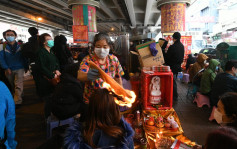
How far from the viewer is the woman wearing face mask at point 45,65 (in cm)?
299

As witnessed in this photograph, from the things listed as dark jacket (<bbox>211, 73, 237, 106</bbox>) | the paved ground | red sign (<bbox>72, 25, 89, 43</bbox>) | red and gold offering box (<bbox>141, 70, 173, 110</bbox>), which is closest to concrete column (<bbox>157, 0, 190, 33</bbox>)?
the paved ground

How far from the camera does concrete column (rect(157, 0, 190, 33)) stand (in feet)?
19.6

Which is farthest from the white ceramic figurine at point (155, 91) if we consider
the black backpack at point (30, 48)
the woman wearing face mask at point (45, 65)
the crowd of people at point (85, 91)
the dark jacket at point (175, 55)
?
the black backpack at point (30, 48)

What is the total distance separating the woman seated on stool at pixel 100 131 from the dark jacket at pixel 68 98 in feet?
3.09

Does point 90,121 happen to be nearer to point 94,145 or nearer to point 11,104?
point 94,145

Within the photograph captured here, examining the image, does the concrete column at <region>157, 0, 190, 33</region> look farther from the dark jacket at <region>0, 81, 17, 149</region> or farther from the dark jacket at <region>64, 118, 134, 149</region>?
the dark jacket at <region>0, 81, 17, 149</region>

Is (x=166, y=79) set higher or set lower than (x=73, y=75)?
lower

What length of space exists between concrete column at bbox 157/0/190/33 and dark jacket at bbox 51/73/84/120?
5315 millimetres

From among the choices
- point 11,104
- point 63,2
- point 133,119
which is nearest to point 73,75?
point 11,104

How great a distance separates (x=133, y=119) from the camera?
119 inches

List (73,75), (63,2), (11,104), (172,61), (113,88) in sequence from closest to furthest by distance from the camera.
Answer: (11,104), (113,88), (73,75), (172,61), (63,2)

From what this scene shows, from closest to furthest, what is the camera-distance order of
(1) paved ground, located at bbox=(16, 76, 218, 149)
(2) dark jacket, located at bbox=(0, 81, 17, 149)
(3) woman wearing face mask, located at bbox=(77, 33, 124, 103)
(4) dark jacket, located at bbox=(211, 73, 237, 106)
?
(2) dark jacket, located at bbox=(0, 81, 17, 149) → (3) woman wearing face mask, located at bbox=(77, 33, 124, 103) → (1) paved ground, located at bbox=(16, 76, 218, 149) → (4) dark jacket, located at bbox=(211, 73, 237, 106)

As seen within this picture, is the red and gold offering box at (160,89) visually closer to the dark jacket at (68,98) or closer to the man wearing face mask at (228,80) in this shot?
the man wearing face mask at (228,80)

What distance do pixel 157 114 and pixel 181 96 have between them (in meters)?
2.34
